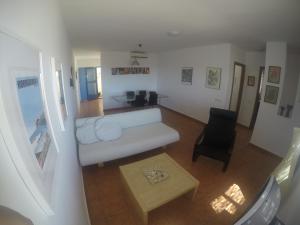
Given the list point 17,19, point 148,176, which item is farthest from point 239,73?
point 17,19

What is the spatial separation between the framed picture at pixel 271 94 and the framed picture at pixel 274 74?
0.12 metres

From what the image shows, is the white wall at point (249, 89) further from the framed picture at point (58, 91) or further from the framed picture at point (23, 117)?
the framed picture at point (23, 117)

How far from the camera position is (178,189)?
1.79 metres

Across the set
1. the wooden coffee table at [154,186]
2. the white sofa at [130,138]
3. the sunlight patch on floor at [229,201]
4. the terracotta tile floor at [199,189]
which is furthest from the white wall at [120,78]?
the sunlight patch on floor at [229,201]

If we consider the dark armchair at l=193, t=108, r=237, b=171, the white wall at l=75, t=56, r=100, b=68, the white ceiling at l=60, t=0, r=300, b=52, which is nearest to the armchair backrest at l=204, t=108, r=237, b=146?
the dark armchair at l=193, t=108, r=237, b=171

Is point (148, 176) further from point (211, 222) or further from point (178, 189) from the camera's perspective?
point (211, 222)

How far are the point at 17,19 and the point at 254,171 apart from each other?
336cm

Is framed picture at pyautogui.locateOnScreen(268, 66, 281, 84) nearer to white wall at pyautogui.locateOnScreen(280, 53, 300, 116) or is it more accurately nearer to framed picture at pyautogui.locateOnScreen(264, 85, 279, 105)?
framed picture at pyautogui.locateOnScreen(264, 85, 279, 105)

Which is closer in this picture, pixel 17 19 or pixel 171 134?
pixel 17 19

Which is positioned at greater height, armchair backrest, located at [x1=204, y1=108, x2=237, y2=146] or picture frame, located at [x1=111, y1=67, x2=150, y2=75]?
picture frame, located at [x1=111, y1=67, x2=150, y2=75]

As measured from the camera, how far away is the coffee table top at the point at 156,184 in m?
1.66

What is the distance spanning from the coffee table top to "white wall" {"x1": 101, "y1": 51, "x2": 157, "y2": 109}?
4630 millimetres

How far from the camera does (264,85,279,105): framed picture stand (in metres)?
3.06

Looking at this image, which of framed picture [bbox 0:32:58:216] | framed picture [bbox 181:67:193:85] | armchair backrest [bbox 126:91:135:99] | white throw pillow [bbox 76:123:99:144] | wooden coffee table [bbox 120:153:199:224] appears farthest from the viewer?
armchair backrest [bbox 126:91:135:99]
